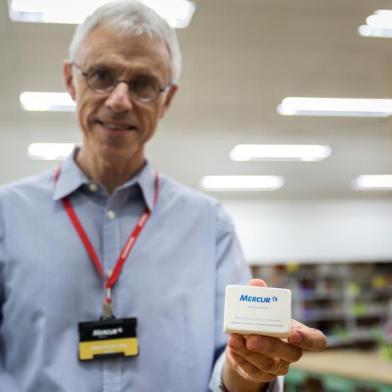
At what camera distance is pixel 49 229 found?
103cm

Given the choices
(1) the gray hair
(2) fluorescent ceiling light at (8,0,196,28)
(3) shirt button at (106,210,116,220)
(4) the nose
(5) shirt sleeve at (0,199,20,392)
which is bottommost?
(5) shirt sleeve at (0,199,20,392)

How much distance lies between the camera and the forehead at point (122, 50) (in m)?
1.01

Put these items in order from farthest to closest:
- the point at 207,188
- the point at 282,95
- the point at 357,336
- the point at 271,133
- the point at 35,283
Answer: the point at 357,336 → the point at 207,188 → the point at 271,133 → the point at 282,95 → the point at 35,283

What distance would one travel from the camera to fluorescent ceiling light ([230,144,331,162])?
19.3 feet

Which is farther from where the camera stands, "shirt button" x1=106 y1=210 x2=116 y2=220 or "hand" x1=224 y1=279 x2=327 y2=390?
"shirt button" x1=106 y1=210 x2=116 y2=220

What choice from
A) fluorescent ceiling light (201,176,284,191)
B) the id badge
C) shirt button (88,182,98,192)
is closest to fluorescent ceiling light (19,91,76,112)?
shirt button (88,182,98,192)

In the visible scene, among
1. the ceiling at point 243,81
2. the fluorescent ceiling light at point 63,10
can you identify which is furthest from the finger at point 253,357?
the fluorescent ceiling light at point 63,10

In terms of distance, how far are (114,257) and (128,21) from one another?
53cm

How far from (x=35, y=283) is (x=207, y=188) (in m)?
Result: 7.30

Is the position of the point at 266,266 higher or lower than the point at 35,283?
lower

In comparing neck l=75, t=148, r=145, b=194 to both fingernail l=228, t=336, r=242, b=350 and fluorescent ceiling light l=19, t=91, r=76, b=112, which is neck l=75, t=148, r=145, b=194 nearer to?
fingernail l=228, t=336, r=242, b=350

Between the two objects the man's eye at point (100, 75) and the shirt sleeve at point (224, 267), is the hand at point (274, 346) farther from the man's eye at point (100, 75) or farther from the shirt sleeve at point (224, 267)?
the man's eye at point (100, 75)

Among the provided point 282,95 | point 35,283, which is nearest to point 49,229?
point 35,283

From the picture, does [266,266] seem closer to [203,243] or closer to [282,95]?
[282,95]
